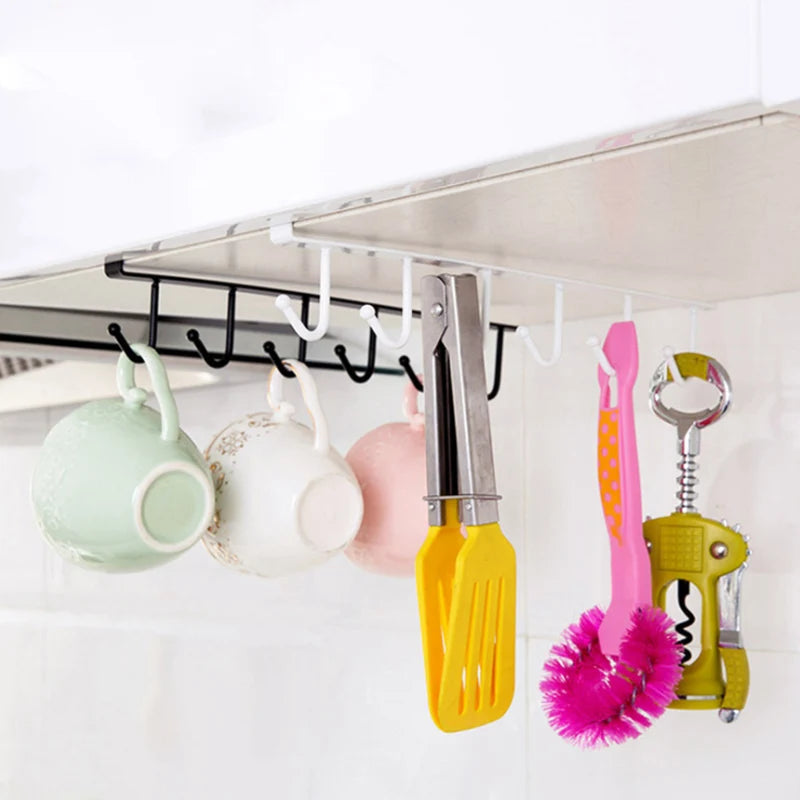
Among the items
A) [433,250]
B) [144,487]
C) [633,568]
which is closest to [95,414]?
[144,487]

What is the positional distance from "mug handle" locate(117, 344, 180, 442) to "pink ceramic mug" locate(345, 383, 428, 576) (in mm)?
160

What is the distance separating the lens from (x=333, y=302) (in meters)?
0.79

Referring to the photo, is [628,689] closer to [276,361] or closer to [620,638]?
[620,638]

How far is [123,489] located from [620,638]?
12.9 inches

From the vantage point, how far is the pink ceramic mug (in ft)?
2.75

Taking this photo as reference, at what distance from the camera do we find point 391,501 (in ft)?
2.75

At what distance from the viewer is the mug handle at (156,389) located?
0.74 meters

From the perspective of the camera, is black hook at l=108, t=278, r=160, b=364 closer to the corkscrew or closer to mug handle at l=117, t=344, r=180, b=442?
mug handle at l=117, t=344, r=180, b=442

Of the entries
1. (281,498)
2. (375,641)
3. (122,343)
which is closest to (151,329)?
(122,343)

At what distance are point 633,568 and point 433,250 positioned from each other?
0.25 metres

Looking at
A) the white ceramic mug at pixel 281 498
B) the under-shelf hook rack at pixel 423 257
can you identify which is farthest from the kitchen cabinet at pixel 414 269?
the white ceramic mug at pixel 281 498

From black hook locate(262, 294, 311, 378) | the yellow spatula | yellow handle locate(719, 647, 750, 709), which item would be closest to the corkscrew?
yellow handle locate(719, 647, 750, 709)

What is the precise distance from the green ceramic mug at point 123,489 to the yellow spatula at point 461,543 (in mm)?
159

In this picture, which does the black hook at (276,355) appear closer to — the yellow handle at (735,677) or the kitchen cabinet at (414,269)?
the kitchen cabinet at (414,269)
